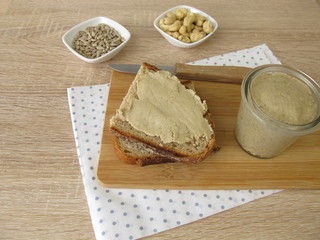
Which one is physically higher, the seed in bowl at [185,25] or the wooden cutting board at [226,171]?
the seed in bowl at [185,25]

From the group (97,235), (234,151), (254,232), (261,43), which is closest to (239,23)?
(261,43)

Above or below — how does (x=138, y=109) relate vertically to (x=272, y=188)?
above

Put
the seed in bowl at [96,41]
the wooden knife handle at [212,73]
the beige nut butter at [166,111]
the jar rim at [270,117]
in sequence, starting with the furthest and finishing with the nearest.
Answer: the seed in bowl at [96,41] → the wooden knife handle at [212,73] → the beige nut butter at [166,111] → the jar rim at [270,117]

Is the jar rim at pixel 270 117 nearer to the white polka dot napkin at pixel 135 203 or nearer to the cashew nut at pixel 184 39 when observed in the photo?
the white polka dot napkin at pixel 135 203

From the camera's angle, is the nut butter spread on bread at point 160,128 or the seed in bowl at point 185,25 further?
the seed in bowl at point 185,25

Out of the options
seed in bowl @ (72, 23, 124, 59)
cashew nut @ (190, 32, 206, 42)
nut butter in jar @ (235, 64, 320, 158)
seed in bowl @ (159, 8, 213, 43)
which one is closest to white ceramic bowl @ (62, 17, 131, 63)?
seed in bowl @ (72, 23, 124, 59)

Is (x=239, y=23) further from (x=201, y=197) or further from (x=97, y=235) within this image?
(x=97, y=235)

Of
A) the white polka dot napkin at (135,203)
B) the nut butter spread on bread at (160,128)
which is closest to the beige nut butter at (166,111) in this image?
the nut butter spread on bread at (160,128)

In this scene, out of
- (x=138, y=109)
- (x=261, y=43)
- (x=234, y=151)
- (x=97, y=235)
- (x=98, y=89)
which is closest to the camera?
(x=97, y=235)
